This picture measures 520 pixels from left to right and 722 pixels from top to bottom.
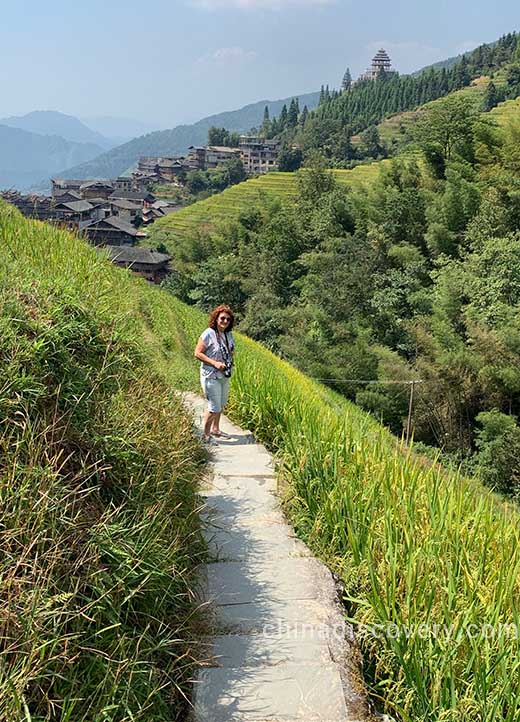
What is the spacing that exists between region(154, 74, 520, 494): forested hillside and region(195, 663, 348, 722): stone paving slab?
10.7 metres

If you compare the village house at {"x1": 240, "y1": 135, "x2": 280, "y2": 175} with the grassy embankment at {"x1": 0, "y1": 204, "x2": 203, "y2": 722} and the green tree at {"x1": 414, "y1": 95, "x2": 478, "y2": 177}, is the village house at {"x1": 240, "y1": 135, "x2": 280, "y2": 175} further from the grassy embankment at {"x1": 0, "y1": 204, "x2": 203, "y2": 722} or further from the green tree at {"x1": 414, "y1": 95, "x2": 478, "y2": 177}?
the grassy embankment at {"x1": 0, "y1": 204, "x2": 203, "y2": 722}

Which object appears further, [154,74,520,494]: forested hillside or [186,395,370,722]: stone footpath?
[154,74,520,494]: forested hillside

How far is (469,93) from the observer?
68.6m

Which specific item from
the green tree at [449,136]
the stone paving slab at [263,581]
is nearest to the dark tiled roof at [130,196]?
the green tree at [449,136]

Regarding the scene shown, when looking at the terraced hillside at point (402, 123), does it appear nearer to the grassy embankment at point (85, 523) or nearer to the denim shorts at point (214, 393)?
the denim shorts at point (214, 393)

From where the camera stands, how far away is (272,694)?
1.96 metres

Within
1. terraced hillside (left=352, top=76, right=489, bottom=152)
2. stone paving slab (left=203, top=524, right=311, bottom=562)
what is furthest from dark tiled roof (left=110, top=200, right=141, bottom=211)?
stone paving slab (left=203, top=524, right=311, bottom=562)

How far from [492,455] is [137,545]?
Answer: 17466mm

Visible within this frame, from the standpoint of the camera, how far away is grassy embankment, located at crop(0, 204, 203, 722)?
165 centimetres

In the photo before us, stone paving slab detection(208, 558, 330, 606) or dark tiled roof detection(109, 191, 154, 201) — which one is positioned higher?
dark tiled roof detection(109, 191, 154, 201)

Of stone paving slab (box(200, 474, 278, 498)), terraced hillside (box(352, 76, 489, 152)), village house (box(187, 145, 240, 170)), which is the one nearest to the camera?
stone paving slab (box(200, 474, 278, 498))

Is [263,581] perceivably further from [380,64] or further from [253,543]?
[380,64]

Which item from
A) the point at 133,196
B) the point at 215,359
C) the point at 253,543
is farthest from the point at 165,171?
the point at 253,543

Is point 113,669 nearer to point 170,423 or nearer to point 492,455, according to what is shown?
point 170,423
